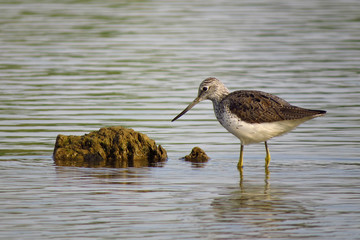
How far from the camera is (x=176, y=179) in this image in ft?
44.1

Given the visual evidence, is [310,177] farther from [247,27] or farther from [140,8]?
[140,8]

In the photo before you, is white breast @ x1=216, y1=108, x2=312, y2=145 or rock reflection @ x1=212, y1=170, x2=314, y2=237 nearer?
rock reflection @ x1=212, y1=170, x2=314, y2=237

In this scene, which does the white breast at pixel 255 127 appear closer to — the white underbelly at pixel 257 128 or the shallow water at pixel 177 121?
the white underbelly at pixel 257 128

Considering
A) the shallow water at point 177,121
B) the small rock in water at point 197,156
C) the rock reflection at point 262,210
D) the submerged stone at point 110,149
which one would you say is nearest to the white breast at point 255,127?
the shallow water at point 177,121

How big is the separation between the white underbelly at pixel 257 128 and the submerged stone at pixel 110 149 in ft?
4.76

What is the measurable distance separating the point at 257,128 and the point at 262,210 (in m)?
3.30

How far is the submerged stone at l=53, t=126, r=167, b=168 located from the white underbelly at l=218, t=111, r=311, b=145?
145cm

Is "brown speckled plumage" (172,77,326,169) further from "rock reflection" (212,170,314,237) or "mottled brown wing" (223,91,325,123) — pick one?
"rock reflection" (212,170,314,237)

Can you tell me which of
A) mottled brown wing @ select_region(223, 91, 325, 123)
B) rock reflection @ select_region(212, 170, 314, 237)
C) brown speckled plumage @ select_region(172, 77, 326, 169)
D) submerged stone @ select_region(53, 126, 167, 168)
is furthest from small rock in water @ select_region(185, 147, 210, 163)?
rock reflection @ select_region(212, 170, 314, 237)

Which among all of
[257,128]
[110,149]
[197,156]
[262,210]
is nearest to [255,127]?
[257,128]

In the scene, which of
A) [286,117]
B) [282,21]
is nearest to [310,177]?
[286,117]

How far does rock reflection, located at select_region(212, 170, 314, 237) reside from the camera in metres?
10.5

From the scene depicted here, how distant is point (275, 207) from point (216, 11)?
104 feet

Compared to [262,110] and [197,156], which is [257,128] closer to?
[262,110]
